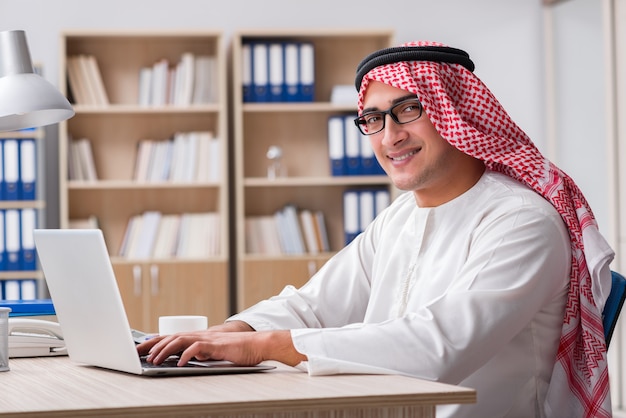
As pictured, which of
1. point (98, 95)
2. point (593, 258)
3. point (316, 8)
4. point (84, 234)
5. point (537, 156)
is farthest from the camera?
point (316, 8)

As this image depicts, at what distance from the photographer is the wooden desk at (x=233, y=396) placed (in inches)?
52.6

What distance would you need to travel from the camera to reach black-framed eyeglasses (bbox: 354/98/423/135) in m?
2.22

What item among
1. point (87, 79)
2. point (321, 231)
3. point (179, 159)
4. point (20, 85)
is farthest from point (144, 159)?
point (20, 85)

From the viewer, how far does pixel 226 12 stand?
221 inches

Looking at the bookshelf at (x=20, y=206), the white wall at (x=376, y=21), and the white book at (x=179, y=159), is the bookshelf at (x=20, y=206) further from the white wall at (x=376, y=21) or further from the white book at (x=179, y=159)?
the white book at (x=179, y=159)

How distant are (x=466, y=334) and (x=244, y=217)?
12.7ft

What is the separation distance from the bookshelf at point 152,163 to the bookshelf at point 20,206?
144 mm

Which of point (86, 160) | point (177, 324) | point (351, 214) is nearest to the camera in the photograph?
point (177, 324)

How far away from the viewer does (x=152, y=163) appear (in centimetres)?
Answer: 539

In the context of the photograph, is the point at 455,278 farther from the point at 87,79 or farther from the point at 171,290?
the point at 87,79

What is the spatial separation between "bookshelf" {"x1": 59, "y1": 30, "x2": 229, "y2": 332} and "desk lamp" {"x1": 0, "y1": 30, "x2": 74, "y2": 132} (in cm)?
282

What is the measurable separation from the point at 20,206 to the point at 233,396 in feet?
13.1

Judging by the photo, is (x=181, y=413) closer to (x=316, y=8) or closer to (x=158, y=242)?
(x=158, y=242)

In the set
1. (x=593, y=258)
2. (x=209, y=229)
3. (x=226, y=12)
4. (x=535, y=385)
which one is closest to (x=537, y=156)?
(x=593, y=258)
